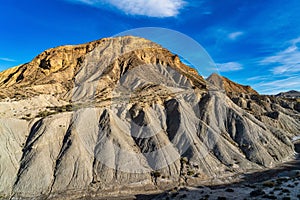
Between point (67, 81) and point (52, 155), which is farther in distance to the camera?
point (67, 81)

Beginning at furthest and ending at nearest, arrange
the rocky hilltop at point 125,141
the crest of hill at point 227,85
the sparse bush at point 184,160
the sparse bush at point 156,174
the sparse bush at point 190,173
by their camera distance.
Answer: the crest of hill at point 227,85
the sparse bush at point 184,160
the sparse bush at point 190,173
the sparse bush at point 156,174
the rocky hilltop at point 125,141

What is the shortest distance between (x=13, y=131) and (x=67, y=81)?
46.4 metres

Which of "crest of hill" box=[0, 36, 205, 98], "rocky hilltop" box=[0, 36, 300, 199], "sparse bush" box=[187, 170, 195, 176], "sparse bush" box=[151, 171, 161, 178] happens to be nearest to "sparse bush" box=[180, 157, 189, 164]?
"rocky hilltop" box=[0, 36, 300, 199]

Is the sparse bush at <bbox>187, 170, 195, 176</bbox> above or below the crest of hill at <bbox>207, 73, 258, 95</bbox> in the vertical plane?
below

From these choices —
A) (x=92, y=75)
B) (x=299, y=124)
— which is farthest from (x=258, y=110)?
(x=92, y=75)

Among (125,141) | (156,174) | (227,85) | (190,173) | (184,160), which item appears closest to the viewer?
(156,174)

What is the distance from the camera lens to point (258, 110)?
86.8 m

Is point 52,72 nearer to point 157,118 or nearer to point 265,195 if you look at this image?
point 157,118

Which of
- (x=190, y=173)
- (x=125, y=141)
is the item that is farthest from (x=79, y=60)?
(x=190, y=173)

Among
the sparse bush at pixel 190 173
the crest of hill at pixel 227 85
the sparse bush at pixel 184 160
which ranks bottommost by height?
the sparse bush at pixel 190 173

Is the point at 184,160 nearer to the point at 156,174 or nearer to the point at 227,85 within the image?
the point at 156,174

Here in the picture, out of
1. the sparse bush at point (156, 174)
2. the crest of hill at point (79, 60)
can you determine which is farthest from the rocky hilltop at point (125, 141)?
the crest of hill at point (79, 60)

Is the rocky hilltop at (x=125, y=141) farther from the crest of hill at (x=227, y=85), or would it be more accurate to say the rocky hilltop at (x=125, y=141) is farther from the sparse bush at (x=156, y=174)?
the crest of hill at (x=227, y=85)

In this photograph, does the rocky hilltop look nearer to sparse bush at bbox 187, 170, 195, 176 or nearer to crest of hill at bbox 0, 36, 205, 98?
sparse bush at bbox 187, 170, 195, 176
